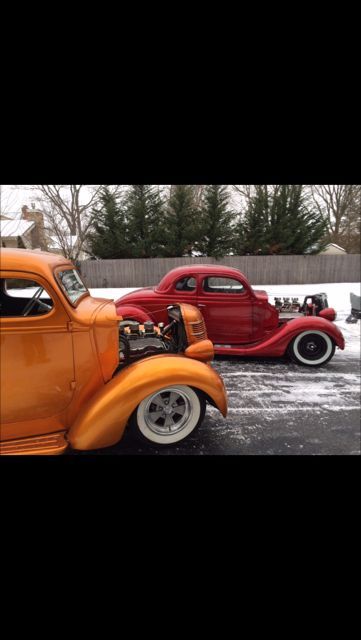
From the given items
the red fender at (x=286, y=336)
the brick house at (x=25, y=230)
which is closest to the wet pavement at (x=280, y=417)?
the red fender at (x=286, y=336)

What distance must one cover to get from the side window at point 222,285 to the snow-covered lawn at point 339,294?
78 cm

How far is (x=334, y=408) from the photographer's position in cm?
328

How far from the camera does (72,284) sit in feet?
8.47

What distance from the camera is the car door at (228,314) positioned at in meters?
4.66

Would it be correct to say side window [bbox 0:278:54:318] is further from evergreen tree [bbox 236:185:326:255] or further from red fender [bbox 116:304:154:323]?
evergreen tree [bbox 236:185:326:255]

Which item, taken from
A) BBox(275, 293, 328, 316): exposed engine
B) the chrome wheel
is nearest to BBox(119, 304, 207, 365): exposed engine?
the chrome wheel

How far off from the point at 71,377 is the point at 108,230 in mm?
2809

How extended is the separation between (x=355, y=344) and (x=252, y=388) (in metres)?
3.13

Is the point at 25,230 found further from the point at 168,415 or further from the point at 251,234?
the point at 251,234

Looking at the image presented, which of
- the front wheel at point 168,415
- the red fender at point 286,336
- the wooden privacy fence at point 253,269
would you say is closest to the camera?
the front wheel at point 168,415

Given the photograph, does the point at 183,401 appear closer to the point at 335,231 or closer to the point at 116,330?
the point at 116,330

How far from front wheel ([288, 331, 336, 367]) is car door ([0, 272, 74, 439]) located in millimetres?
3734

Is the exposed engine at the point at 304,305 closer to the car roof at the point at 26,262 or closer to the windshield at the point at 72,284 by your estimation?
the windshield at the point at 72,284

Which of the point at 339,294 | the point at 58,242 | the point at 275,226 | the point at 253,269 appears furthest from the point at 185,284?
the point at 339,294
